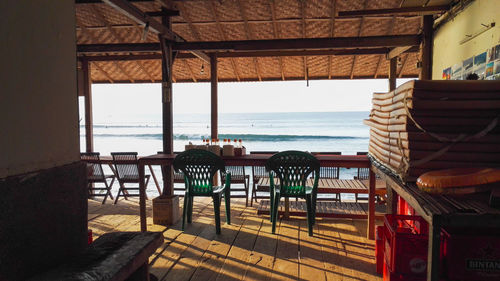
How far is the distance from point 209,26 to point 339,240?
14.1 ft

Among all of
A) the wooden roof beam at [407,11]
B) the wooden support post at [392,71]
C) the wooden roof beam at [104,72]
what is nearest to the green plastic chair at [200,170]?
the wooden roof beam at [407,11]

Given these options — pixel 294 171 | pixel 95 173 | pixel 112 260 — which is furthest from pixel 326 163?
pixel 95 173

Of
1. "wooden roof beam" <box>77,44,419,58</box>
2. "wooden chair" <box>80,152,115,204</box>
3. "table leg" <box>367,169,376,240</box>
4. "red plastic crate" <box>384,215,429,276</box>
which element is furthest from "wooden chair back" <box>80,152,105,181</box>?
"red plastic crate" <box>384,215,429,276</box>

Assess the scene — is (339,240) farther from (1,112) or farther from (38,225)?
(1,112)

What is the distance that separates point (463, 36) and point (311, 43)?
1.99 m

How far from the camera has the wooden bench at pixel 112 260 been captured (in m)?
1.40

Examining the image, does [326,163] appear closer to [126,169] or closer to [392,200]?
[392,200]

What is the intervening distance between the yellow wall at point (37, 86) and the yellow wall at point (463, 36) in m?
3.70

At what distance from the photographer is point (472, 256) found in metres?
1.72

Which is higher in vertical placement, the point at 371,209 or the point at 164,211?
the point at 371,209

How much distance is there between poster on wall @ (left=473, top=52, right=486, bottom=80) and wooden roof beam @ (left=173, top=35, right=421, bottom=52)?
4.35 feet

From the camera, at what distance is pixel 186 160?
3.91 m

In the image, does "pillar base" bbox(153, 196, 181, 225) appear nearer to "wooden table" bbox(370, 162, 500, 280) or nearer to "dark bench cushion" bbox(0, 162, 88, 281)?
"dark bench cushion" bbox(0, 162, 88, 281)

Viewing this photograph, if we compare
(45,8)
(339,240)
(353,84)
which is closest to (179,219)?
(339,240)
